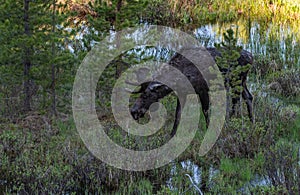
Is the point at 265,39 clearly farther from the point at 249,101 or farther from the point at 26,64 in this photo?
the point at 26,64

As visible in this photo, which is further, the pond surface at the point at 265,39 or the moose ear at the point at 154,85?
the pond surface at the point at 265,39

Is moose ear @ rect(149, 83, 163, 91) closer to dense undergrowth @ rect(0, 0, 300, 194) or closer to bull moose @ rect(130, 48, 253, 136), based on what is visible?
bull moose @ rect(130, 48, 253, 136)

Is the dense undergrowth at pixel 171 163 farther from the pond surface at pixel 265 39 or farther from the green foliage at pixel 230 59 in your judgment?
the pond surface at pixel 265 39

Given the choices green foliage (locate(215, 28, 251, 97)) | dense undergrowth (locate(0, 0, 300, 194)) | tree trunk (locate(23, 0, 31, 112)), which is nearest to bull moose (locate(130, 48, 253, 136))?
green foliage (locate(215, 28, 251, 97))

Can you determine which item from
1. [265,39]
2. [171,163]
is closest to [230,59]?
[171,163]

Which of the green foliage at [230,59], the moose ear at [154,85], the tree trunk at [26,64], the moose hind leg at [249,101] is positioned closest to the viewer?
the green foliage at [230,59]

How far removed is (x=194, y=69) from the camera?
6.87m

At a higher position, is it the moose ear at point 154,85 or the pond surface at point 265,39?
the pond surface at point 265,39

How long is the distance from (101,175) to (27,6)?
4.19m

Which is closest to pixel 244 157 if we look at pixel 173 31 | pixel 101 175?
pixel 101 175

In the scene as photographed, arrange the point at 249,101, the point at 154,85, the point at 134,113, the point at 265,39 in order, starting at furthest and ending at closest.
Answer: the point at 265,39 → the point at 249,101 → the point at 134,113 → the point at 154,85

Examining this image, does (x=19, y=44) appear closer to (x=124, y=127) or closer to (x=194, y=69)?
(x=124, y=127)

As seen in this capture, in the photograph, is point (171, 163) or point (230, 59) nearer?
point (171, 163)

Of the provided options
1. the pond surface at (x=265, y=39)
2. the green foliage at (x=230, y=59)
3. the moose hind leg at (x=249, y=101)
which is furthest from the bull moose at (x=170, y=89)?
the pond surface at (x=265, y=39)
